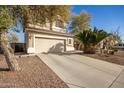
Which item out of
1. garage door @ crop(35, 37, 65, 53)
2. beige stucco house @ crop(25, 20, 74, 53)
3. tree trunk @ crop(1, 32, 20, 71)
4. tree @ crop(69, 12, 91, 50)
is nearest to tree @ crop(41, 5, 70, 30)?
beige stucco house @ crop(25, 20, 74, 53)

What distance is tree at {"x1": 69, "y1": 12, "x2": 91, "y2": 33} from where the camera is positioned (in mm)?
33812

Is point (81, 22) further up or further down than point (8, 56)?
further up

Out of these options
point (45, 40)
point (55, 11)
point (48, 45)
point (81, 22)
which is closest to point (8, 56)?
point (55, 11)

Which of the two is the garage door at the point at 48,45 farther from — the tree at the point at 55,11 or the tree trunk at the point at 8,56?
the tree trunk at the point at 8,56

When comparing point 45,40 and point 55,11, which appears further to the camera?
point 45,40

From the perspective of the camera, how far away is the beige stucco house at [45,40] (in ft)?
56.3

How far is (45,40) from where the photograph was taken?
19.0m

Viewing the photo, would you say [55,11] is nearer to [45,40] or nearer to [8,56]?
[45,40]

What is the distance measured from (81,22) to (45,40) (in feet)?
54.8

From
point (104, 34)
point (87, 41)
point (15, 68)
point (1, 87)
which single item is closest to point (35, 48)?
point (87, 41)

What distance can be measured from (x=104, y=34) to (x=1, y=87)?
1540 centimetres

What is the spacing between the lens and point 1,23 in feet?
27.4

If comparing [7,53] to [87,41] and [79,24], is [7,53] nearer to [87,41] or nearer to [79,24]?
[87,41]
